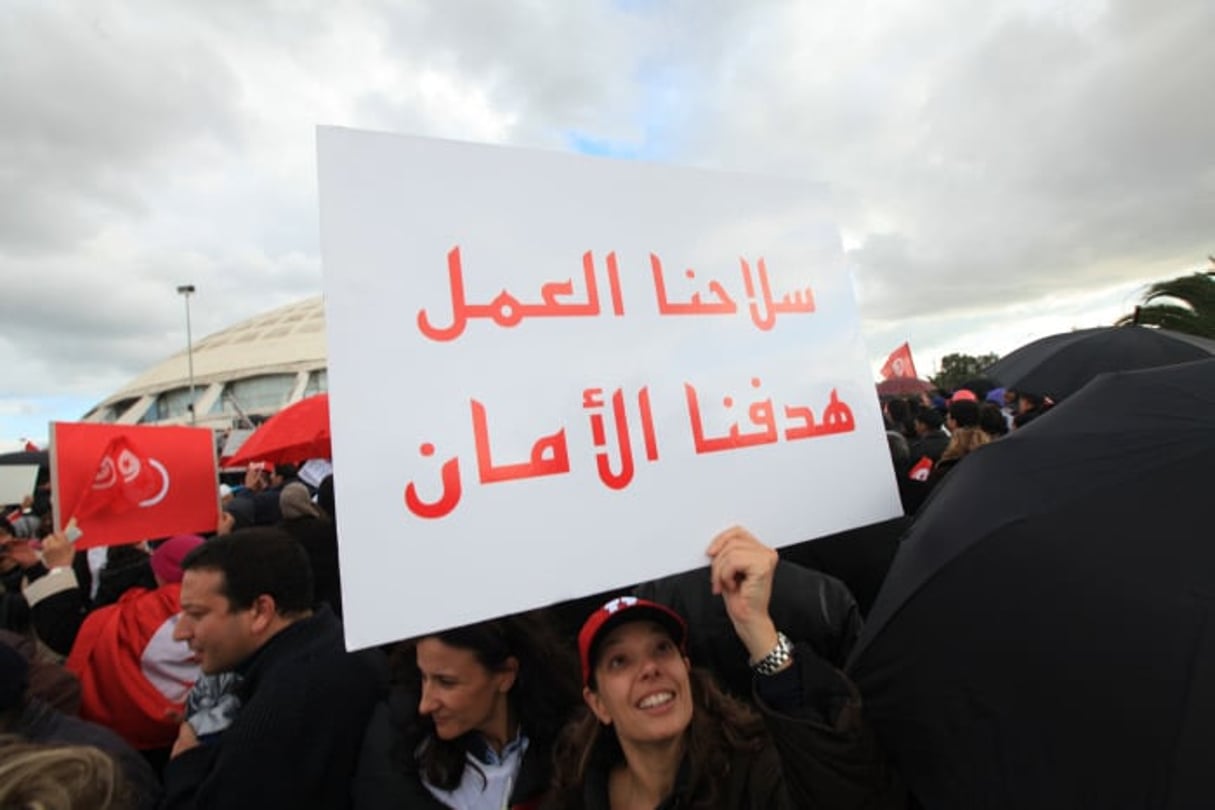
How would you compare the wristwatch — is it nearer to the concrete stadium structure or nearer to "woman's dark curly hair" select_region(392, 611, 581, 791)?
"woman's dark curly hair" select_region(392, 611, 581, 791)

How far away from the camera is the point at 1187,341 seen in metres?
5.23

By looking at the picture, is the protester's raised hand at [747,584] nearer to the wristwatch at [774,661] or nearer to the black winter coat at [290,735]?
the wristwatch at [774,661]

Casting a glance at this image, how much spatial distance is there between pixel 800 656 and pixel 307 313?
75749 millimetres

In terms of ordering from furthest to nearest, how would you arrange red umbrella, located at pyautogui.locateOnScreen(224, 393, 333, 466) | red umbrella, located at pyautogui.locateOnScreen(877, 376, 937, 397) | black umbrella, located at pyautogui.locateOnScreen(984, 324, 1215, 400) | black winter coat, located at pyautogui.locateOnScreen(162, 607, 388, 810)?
red umbrella, located at pyautogui.locateOnScreen(877, 376, 937, 397) < red umbrella, located at pyautogui.locateOnScreen(224, 393, 333, 466) < black umbrella, located at pyautogui.locateOnScreen(984, 324, 1215, 400) < black winter coat, located at pyautogui.locateOnScreen(162, 607, 388, 810)

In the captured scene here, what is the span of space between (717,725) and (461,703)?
2.25 ft

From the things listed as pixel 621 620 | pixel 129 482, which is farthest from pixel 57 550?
pixel 621 620

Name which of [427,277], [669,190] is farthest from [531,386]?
[669,190]

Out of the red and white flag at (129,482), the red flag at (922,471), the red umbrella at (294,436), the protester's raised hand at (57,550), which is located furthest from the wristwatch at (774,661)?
the red umbrella at (294,436)

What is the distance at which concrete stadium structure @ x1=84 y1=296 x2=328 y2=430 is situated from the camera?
51.0 m

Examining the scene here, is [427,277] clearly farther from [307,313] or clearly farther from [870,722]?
[307,313]

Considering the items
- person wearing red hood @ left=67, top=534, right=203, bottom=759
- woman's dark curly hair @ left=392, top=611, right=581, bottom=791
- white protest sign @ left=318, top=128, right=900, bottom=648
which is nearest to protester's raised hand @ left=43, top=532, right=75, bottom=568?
person wearing red hood @ left=67, top=534, right=203, bottom=759

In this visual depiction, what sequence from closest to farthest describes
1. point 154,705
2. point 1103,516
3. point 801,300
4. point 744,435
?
point 1103,516 → point 744,435 → point 801,300 → point 154,705

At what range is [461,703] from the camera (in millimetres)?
1653

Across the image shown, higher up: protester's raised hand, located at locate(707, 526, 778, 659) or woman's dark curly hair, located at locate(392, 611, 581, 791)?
protester's raised hand, located at locate(707, 526, 778, 659)
